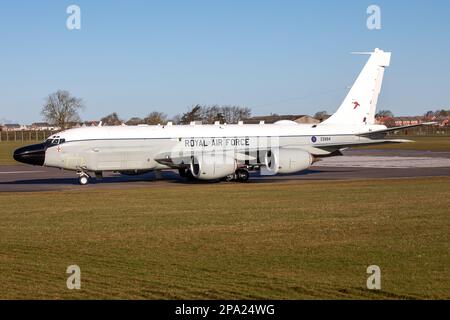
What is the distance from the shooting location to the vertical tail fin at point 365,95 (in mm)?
43094

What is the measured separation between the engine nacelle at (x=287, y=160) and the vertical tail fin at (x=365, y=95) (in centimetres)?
556

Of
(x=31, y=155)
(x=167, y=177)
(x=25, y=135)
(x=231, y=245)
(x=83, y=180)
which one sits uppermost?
(x=31, y=155)

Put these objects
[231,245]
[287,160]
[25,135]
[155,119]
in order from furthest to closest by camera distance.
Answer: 1. [25,135]
2. [155,119]
3. [287,160]
4. [231,245]

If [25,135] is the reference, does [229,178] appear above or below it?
below

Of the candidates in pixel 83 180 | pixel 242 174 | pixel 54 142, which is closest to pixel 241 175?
pixel 242 174

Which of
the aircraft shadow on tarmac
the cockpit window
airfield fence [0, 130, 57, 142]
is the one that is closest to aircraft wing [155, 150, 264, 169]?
the aircraft shadow on tarmac

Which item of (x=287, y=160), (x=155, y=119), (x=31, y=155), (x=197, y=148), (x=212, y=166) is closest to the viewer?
(x=212, y=166)

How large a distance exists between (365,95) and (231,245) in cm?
2875

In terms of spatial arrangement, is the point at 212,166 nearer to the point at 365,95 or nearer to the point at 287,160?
the point at 287,160

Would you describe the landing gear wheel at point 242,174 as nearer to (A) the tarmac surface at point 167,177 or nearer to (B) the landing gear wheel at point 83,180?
→ (A) the tarmac surface at point 167,177

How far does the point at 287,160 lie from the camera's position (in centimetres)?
3753

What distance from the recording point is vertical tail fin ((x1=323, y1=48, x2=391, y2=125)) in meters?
43.1
